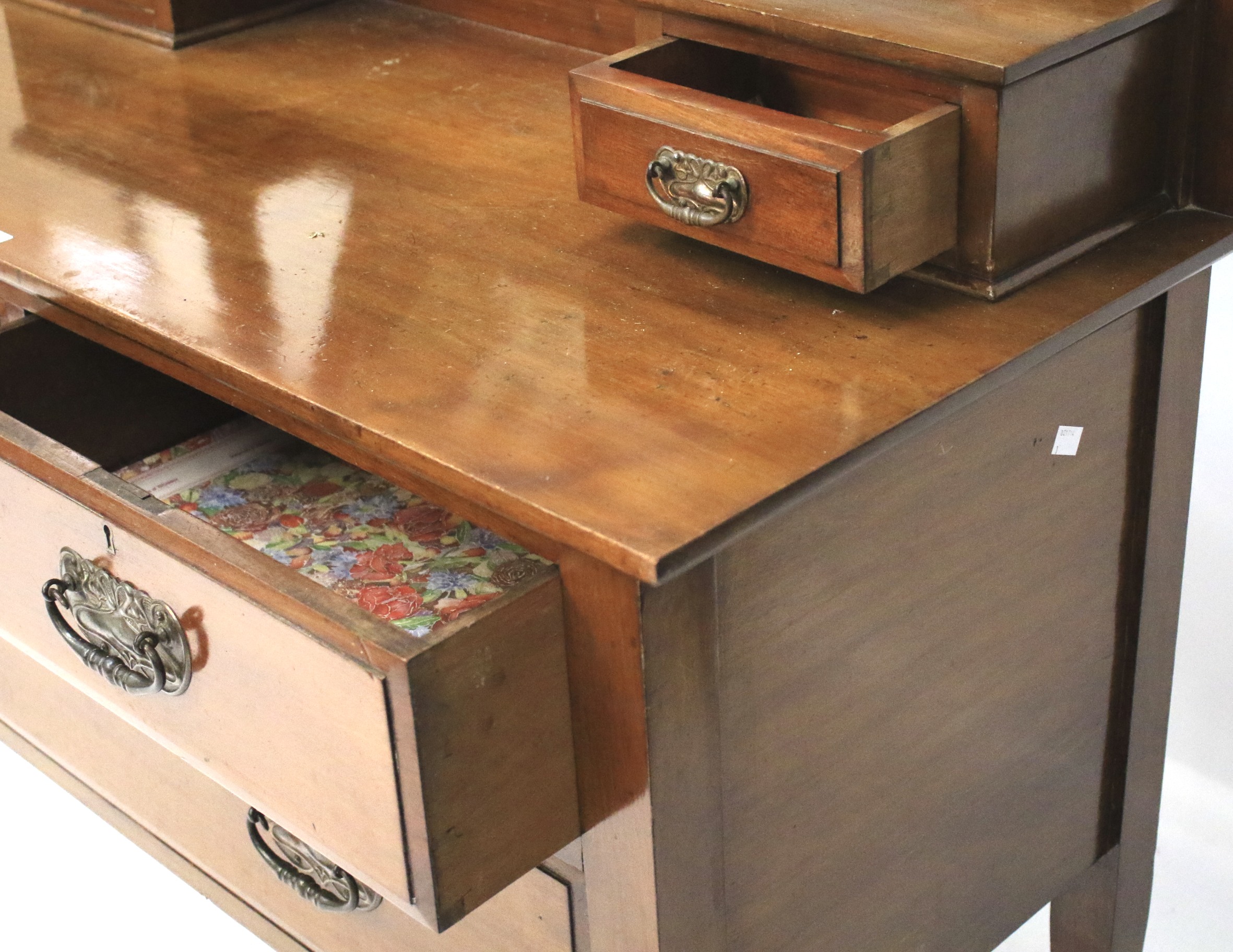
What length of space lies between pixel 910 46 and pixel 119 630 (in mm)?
607

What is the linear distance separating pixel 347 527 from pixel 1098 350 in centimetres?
54

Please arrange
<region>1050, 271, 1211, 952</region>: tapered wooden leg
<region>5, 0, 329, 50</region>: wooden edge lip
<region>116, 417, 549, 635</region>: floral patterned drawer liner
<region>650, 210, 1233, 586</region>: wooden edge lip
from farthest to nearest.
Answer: <region>5, 0, 329, 50</region>: wooden edge lip → <region>1050, 271, 1211, 952</region>: tapered wooden leg → <region>116, 417, 549, 635</region>: floral patterned drawer liner → <region>650, 210, 1233, 586</region>: wooden edge lip

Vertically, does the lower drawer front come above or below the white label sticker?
below

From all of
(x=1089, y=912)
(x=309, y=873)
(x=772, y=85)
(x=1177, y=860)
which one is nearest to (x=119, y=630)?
(x=309, y=873)

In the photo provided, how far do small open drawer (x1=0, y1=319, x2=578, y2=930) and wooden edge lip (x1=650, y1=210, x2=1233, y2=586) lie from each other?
0.12m

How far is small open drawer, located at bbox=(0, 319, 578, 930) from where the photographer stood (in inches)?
33.1

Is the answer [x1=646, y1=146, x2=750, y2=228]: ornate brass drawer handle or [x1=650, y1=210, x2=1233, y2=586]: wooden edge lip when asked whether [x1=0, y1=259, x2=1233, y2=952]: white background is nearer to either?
[x1=650, y1=210, x2=1233, y2=586]: wooden edge lip

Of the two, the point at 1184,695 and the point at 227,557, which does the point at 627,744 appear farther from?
the point at 1184,695

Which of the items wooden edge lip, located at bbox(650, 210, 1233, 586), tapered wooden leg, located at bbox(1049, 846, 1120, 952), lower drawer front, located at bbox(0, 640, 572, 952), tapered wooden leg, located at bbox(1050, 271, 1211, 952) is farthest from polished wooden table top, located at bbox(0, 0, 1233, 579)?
tapered wooden leg, located at bbox(1049, 846, 1120, 952)

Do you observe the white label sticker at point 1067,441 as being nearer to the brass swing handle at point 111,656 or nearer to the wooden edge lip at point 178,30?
the brass swing handle at point 111,656

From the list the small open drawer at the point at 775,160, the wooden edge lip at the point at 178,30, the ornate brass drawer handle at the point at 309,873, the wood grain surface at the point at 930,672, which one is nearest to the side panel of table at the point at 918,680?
the wood grain surface at the point at 930,672

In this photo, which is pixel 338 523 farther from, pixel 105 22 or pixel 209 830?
pixel 105 22

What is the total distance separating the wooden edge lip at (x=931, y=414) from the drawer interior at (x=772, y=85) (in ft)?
0.49

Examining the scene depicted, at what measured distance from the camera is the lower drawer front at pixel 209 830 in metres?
1.10
